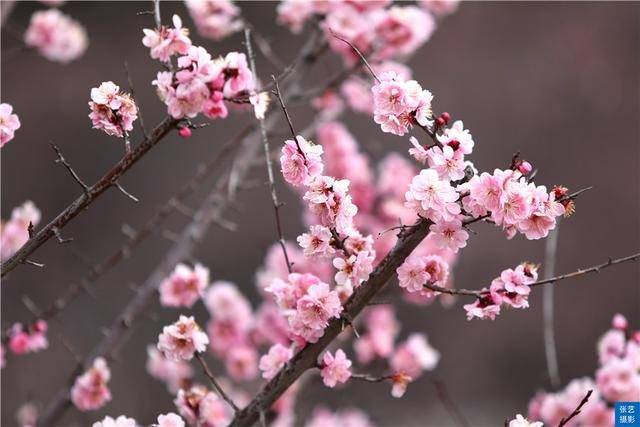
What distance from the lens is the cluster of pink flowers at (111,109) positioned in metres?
1.41

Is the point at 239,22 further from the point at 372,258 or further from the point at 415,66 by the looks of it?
the point at 415,66

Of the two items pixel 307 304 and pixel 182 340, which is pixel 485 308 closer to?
pixel 307 304

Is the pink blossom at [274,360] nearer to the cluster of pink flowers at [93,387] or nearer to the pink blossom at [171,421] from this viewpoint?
the pink blossom at [171,421]

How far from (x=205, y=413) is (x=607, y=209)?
5.01m

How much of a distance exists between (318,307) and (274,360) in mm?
251

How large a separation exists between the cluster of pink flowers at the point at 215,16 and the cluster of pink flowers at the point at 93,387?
1.21 meters

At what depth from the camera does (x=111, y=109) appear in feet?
4.65

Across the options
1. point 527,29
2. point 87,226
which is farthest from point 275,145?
point 527,29

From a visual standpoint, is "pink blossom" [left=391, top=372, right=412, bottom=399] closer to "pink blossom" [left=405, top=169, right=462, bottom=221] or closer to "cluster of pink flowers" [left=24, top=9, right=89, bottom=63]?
"pink blossom" [left=405, top=169, right=462, bottom=221]

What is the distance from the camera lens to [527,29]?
244 inches

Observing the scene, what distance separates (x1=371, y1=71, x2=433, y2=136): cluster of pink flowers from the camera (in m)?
1.39

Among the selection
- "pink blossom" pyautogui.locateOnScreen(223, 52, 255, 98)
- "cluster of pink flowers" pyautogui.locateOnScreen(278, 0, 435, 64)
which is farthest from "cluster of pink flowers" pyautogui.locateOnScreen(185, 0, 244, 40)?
"pink blossom" pyautogui.locateOnScreen(223, 52, 255, 98)

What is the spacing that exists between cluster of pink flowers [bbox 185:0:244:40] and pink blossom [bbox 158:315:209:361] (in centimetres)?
131

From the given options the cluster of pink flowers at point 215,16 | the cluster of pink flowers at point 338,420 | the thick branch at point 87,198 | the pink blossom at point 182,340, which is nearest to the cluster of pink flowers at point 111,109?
the thick branch at point 87,198
